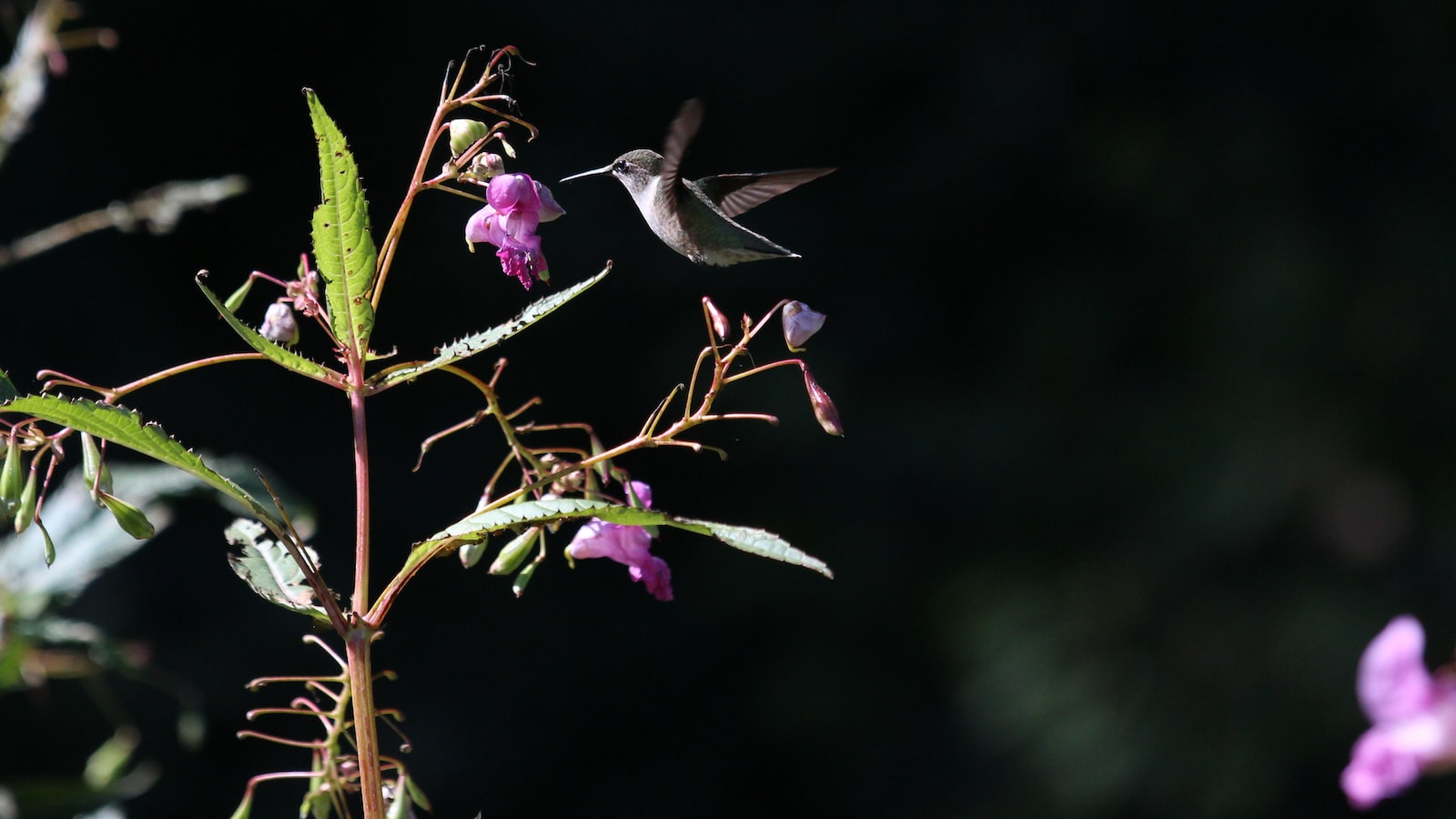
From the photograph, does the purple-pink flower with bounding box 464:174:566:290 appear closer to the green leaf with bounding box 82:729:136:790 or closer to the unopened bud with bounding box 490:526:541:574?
the unopened bud with bounding box 490:526:541:574

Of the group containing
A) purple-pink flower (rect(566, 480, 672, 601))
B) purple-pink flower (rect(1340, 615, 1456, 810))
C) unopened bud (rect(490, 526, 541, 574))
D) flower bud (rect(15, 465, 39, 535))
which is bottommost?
purple-pink flower (rect(1340, 615, 1456, 810))

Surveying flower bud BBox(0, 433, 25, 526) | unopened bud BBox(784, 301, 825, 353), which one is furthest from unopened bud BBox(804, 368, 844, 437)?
flower bud BBox(0, 433, 25, 526)

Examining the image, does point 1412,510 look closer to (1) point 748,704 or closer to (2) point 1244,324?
(2) point 1244,324

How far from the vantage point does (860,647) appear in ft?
13.2

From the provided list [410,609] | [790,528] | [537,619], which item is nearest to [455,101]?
[410,609]

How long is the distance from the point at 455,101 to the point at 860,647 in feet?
11.6

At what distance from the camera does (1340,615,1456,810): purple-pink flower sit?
0.60 meters

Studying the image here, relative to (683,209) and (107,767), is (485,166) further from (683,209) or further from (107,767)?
(107,767)

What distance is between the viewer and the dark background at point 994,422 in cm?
350

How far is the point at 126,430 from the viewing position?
539mm

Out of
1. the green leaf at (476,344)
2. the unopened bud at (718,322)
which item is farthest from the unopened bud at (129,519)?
the unopened bud at (718,322)

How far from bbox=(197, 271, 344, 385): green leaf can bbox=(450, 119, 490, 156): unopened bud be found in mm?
122

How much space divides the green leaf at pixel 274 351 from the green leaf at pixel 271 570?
72mm

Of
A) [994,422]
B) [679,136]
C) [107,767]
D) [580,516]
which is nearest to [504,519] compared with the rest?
[580,516]
